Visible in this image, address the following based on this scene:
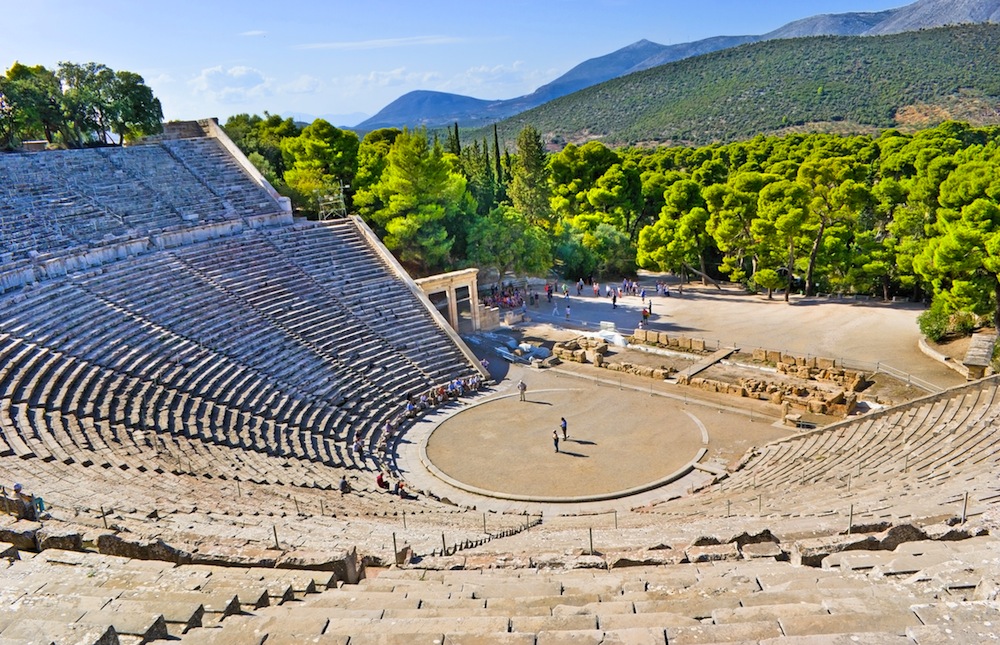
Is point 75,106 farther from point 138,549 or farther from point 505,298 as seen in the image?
point 138,549

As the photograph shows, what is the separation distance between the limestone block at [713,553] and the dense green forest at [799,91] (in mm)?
90622

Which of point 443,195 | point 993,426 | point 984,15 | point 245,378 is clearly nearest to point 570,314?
point 443,195

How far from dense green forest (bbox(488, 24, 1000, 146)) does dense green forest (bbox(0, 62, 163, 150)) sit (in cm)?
7648

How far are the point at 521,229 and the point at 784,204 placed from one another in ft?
45.7

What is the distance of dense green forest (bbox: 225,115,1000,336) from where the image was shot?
2750 centimetres

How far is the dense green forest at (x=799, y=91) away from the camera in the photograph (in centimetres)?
8912

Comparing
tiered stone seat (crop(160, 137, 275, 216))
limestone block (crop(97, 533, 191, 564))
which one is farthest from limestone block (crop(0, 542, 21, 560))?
tiered stone seat (crop(160, 137, 275, 216))

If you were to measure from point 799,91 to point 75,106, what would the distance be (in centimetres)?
9815

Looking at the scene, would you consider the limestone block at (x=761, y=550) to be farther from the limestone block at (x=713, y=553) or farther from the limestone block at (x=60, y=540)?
the limestone block at (x=60, y=540)

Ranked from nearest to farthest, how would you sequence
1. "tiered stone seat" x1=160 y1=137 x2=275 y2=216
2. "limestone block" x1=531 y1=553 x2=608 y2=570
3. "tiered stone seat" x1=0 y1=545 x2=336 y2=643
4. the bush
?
"tiered stone seat" x1=0 y1=545 x2=336 y2=643 → "limestone block" x1=531 y1=553 x2=608 y2=570 → the bush → "tiered stone seat" x1=160 y1=137 x2=275 y2=216

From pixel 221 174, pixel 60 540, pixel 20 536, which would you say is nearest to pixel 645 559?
pixel 60 540

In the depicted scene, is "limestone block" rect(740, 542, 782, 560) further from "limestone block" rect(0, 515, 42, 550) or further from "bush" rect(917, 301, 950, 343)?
"bush" rect(917, 301, 950, 343)

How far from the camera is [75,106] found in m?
32.4

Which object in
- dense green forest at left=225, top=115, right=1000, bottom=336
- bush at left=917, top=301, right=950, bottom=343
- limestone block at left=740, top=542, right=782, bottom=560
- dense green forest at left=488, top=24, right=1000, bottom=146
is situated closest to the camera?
limestone block at left=740, top=542, right=782, bottom=560
